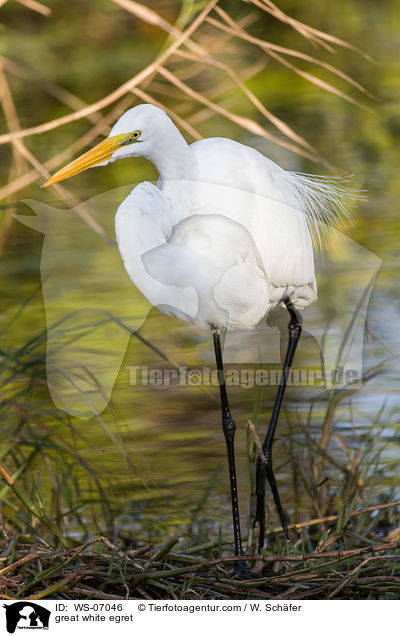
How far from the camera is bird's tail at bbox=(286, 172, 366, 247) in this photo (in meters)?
1.29

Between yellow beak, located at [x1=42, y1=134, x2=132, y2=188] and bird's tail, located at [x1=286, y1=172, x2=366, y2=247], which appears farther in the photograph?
bird's tail, located at [x1=286, y1=172, x2=366, y2=247]

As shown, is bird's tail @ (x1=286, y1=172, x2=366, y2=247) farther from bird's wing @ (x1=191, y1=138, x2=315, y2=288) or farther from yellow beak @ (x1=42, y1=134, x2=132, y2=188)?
yellow beak @ (x1=42, y1=134, x2=132, y2=188)

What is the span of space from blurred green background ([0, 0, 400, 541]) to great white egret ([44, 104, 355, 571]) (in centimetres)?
15

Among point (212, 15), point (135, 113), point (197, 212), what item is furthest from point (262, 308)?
point (212, 15)

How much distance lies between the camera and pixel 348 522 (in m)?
1.18

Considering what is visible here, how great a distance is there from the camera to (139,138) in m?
1.08

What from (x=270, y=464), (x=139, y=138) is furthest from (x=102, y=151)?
(x=270, y=464)
